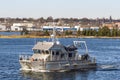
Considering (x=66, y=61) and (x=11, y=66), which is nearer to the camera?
(x=66, y=61)

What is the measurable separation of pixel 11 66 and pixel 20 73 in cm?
1063

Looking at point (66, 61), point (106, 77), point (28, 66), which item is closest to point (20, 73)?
point (28, 66)

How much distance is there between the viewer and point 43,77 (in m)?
66.9

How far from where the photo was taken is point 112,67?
264 ft

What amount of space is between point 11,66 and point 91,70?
13898 mm

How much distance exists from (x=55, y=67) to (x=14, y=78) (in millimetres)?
7772

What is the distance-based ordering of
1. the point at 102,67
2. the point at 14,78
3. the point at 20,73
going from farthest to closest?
the point at 102,67 < the point at 20,73 < the point at 14,78

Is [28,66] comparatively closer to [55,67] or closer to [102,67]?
[55,67]

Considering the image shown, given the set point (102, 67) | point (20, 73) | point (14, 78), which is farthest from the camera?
point (102, 67)

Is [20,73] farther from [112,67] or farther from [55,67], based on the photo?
[112,67]

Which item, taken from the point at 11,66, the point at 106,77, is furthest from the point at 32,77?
the point at 11,66

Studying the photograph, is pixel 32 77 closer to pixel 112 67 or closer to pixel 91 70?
pixel 91 70

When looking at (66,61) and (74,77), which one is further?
(66,61)

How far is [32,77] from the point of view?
219 feet
